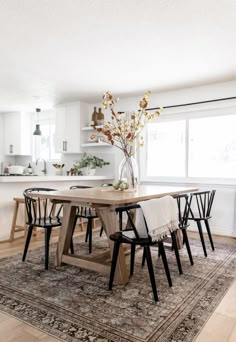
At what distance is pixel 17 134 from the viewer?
692 centimetres

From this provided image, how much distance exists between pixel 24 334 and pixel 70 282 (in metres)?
0.81

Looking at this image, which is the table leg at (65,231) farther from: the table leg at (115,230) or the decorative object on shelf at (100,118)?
the decorative object on shelf at (100,118)

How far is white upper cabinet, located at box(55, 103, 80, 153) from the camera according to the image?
5.73 metres

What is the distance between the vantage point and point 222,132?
4.55m

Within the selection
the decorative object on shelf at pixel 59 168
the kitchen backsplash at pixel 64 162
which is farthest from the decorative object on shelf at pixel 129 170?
the decorative object on shelf at pixel 59 168

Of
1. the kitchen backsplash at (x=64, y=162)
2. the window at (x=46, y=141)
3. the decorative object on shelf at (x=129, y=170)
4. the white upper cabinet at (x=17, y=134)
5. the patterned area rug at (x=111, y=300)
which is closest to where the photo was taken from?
the patterned area rug at (x=111, y=300)

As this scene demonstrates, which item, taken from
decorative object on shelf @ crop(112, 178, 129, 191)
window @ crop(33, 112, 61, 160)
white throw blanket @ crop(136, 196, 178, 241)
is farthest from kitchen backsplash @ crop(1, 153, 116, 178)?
white throw blanket @ crop(136, 196, 178, 241)

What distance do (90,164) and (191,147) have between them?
6.01 ft

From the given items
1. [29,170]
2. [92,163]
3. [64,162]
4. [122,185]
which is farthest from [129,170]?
[29,170]

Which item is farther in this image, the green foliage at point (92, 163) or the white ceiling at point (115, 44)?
the green foliage at point (92, 163)

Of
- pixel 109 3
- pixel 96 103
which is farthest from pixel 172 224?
pixel 96 103

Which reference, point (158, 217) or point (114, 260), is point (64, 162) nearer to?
point (114, 260)

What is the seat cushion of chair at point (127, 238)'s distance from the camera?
2228mm

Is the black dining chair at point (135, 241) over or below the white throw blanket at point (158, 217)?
below
